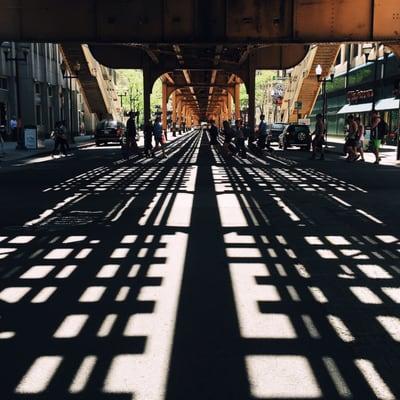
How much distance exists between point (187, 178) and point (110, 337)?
13.0 meters

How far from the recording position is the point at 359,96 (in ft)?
156

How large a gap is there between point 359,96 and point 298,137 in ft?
49.9

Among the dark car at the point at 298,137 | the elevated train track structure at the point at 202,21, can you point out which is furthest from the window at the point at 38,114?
the elevated train track structure at the point at 202,21

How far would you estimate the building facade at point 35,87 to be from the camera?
43688 millimetres

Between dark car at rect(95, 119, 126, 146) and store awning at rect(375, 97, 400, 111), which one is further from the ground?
store awning at rect(375, 97, 400, 111)

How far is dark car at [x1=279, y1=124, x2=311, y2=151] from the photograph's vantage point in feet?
115

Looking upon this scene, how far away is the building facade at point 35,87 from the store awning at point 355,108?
22499 millimetres

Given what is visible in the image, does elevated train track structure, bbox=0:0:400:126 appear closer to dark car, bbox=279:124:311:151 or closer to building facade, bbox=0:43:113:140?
dark car, bbox=279:124:311:151

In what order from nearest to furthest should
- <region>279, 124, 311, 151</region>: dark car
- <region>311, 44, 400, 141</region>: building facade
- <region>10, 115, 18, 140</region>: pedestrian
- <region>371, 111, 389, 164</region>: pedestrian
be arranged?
<region>371, 111, 389, 164</region>: pedestrian < <region>279, 124, 311, 151</region>: dark car < <region>311, 44, 400, 141</region>: building facade < <region>10, 115, 18, 140</region>: pedestrian

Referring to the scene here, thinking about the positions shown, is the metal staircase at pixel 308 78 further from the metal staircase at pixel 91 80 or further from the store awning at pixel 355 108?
the metal staircase at pixel 91 80

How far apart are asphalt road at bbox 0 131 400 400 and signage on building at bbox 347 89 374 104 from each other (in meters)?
35.8

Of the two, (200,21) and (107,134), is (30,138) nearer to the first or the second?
(107,134)

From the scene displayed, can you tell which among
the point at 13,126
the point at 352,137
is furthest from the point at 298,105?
the point at 352,137

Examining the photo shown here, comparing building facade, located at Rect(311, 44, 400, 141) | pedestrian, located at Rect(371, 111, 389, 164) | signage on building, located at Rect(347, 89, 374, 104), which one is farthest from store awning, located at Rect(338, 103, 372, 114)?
pedestrian, located at Rect(371, 111, 389, 164)
